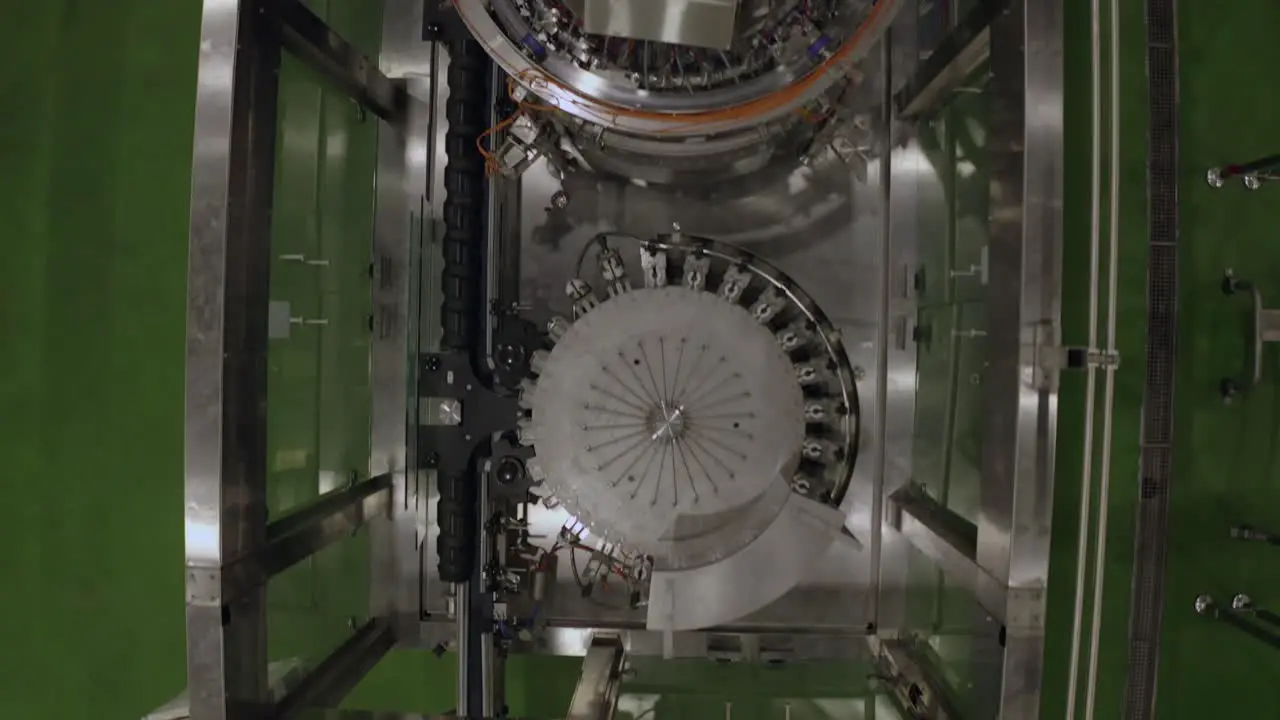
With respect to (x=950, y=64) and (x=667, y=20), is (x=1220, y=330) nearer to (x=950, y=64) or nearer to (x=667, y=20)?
(x=950, y=64)

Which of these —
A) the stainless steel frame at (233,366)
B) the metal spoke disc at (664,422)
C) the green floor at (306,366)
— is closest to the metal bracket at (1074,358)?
the green floor at (306,366)

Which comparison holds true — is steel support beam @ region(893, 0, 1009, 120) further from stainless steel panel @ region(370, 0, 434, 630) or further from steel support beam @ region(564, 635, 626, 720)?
steel support beam @ region(564, 635, 626, 720)

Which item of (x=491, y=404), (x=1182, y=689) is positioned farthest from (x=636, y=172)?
(x=1182, y=689)

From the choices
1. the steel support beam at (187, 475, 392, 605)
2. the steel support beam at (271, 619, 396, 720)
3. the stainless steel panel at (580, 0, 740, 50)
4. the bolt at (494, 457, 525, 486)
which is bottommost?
the steel support beam at (271, 619, 396, 720)

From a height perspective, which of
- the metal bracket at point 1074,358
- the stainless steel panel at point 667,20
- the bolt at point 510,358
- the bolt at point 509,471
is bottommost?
the bolt at point 509,471

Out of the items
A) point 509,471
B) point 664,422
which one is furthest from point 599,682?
point 664,422

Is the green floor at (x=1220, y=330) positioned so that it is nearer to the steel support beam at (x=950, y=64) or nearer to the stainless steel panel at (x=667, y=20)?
the steel support beam at (x=950, y=64)

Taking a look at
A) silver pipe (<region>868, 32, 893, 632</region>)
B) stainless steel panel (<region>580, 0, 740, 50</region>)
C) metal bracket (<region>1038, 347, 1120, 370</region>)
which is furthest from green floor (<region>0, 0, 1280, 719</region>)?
stainless steel panel (<region>580, 0, 740, 50</region>)
